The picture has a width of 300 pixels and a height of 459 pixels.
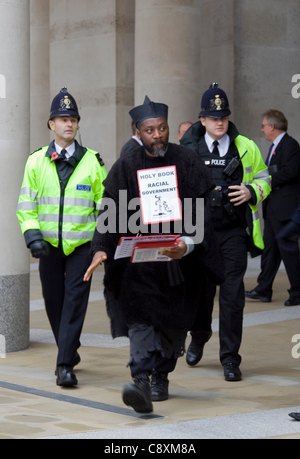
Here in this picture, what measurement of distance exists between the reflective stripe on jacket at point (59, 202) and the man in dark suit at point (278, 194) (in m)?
4.04

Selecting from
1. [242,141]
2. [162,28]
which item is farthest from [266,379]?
[162,28]

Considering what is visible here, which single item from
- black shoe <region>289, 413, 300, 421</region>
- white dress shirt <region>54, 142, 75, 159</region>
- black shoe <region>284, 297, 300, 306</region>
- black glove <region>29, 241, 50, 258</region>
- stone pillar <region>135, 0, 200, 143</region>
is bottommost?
black shoe <region>289, 413, 300, 421</region>

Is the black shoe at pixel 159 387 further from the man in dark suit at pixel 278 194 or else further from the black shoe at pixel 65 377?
the man in dark suit at pixel 278 194

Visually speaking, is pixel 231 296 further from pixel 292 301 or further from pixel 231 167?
pixel 292 301

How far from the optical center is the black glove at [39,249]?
637cm

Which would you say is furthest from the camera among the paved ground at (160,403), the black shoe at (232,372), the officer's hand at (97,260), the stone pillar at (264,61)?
the stone pillar at (264,61)

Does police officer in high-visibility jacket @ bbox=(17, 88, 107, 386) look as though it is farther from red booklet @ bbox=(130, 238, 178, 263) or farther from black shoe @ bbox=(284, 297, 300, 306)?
black shoe @ bbox=(284, 297, 300, 306)

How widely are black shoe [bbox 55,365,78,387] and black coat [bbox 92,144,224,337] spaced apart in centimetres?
76

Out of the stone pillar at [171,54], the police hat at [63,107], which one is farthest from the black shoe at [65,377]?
the stone pillar at [171,54]

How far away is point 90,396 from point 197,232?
4.51ft

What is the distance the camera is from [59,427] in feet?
16.4

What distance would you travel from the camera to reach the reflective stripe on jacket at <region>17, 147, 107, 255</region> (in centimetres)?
656

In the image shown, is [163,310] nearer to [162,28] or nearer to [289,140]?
[289,140]

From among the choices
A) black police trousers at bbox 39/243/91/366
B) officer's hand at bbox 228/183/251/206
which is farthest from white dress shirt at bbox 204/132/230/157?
black police trousers at bbox 39/243/91/366
